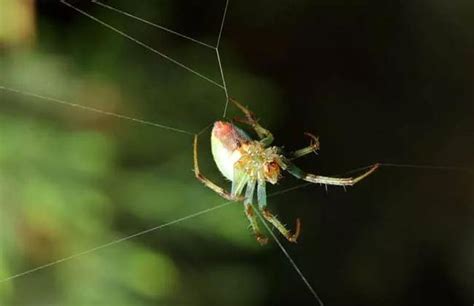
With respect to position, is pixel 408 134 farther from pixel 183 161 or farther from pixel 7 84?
pixel 7 84

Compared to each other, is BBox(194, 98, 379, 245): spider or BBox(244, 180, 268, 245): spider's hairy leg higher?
BBox(194, 98, 379, 245): spider

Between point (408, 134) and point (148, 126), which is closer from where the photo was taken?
point (148, 126)

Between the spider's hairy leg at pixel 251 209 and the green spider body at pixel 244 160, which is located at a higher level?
the green spider body at pixel 244 160

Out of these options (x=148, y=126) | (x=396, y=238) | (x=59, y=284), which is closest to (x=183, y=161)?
(x=148, y=126)

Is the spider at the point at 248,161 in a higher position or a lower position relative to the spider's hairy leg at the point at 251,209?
higher

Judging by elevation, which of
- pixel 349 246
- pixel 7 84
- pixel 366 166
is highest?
pixel 7 84

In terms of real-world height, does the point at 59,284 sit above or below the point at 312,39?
below

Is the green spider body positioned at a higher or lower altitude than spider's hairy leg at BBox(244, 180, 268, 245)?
higher

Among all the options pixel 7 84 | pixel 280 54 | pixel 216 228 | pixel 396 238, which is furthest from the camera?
pixel 396 238
